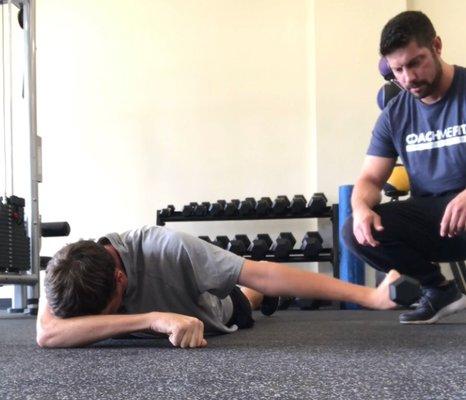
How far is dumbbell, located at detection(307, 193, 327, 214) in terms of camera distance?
3689 mm

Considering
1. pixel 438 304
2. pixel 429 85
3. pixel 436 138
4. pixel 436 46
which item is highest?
pixel 436 46

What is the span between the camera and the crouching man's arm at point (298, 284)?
1411 mm

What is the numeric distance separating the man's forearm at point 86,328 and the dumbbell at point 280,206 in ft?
7.87

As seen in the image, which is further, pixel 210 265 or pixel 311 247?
pixel 311 247

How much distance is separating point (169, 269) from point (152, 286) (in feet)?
0.21

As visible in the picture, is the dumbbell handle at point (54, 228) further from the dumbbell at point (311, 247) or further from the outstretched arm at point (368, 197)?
the outstretched arm at point (368, 197)

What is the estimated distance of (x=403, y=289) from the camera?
1290 millimetres

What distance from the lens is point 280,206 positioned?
12.3ft

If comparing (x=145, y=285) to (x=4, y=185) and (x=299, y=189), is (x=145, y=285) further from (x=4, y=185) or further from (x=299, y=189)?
(x=4, y=185)

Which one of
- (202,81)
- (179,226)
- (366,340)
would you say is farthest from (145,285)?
(202,81)

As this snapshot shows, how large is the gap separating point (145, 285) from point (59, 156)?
3056 millimetres

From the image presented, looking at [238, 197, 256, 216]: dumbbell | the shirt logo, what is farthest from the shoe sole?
[238, 197, 256, 216]: dumbbell

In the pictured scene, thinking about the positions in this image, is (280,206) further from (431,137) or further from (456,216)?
(456,216)

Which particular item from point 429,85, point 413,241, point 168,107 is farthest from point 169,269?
point 168,107
